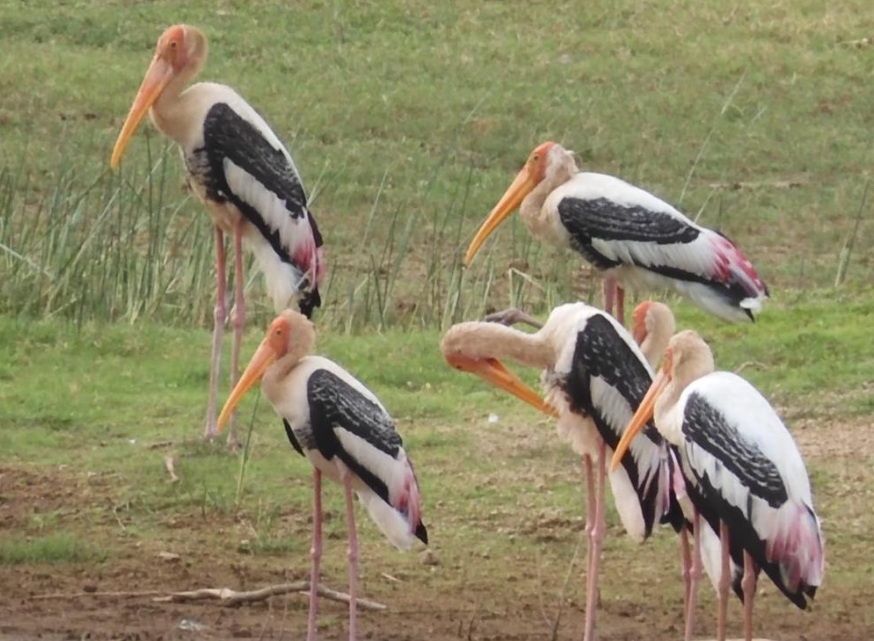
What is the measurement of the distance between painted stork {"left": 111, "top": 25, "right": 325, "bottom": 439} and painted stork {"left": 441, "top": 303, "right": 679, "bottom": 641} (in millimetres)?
1732

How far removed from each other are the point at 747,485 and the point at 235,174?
9.83ft

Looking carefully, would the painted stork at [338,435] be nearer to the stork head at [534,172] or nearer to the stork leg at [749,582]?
the stork leg at [749,582]

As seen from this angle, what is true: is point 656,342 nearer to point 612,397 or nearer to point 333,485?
point 612,397

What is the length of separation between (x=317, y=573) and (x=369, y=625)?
335 millimetres

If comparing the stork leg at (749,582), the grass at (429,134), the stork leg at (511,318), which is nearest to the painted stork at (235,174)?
the grass at (429,134)

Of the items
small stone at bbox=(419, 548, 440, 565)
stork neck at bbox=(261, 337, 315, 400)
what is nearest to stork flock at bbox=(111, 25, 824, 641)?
stork neck at bbox=(261, 337, 315, 400)

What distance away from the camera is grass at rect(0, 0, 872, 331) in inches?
383

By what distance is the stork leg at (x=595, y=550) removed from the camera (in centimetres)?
593

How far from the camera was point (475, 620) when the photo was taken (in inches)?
247

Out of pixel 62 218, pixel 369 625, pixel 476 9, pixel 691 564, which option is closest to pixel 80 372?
pixel 62 218

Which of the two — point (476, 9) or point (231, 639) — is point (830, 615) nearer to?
point (231, 639)

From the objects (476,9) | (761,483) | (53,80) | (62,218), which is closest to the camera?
(761,483)

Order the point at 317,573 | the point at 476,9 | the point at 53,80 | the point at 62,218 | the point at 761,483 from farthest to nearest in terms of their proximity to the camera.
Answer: the point at 476,9 → the point at 53,80 → the point at 62,218 → the point at 317,573 → the point at 761,483

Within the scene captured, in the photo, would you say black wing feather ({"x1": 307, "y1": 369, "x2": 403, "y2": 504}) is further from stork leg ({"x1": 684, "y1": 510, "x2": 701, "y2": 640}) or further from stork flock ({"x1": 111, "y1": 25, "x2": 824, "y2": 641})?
stork leg ({"x1": 684, "y1": 510, "x2": 701, "y2": 640})
